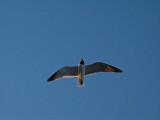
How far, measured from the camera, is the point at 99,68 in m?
31.3

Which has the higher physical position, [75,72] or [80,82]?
[75,72]

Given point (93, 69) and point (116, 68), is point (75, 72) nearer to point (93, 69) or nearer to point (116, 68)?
point (93, 69)

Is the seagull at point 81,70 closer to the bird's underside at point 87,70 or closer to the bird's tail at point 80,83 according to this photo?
the bird's underside at point 87,70

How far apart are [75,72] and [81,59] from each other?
1589mm

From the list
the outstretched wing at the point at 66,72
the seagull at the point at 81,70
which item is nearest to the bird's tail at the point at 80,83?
the seagull at the point at 81,70

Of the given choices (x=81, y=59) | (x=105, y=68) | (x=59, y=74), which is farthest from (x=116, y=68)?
(x=59, y=74)

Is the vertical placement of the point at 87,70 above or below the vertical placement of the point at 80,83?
above

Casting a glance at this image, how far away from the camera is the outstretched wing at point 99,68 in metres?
30.6

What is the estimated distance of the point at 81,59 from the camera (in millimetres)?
31516

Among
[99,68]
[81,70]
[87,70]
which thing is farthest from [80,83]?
[99,68]

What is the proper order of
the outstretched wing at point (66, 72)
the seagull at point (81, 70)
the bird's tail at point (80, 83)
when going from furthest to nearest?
the outstretched wing at point (66, 72)
the seagull at point (81, 70)
the bird's tail at point (80, 83)


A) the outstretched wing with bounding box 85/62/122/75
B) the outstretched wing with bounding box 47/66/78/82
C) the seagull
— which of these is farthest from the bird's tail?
the outstretched wing with bounding box 47/66/78/82

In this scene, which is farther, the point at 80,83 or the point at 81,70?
the point at 81,70

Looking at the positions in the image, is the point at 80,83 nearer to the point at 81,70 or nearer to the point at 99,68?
the point at 81,70
